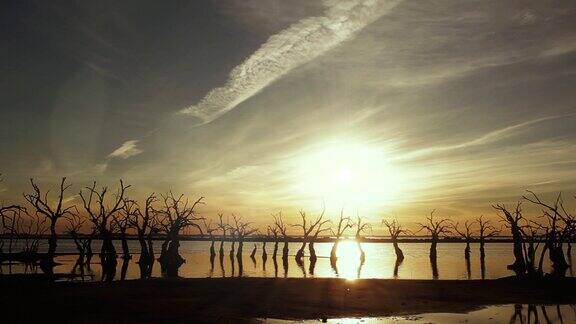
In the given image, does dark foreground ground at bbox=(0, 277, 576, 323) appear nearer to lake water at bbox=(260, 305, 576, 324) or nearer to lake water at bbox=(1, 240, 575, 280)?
lake water at bbox=(260, 305, 576, 324)

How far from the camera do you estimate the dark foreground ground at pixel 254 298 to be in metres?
19.4

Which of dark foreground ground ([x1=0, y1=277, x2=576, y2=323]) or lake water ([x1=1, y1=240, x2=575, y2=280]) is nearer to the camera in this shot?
dark foreground ground ([x1=0, y1=277, x2=576, y2=323])

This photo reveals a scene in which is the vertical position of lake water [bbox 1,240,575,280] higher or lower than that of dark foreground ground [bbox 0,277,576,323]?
lower

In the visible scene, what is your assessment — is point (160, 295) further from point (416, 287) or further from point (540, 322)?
point (540, 322)

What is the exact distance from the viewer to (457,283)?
3294 centimetres

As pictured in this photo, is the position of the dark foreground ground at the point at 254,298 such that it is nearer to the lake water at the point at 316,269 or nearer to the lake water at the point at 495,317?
the lake water at the point at 495,317

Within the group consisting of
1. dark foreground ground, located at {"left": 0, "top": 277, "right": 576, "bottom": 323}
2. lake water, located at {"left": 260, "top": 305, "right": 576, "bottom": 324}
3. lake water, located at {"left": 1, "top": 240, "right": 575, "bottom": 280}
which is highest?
dark foreground ground, located at {"left": 0, "top": 277, "right": 576, "bottom": 323}

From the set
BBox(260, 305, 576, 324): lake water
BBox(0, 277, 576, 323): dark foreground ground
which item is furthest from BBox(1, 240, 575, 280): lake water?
BBox(260, 305, 576, 324): lake water

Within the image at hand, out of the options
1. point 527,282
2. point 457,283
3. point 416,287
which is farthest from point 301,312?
point 527,282

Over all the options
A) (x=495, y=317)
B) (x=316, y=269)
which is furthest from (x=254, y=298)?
(x=316, y=269)

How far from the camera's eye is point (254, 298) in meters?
24.8

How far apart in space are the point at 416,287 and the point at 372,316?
1114 cm

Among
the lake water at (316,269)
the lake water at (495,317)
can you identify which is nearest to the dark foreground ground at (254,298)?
the lake water at (495,317)

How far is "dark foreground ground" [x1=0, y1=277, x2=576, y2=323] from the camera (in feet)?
63.8
